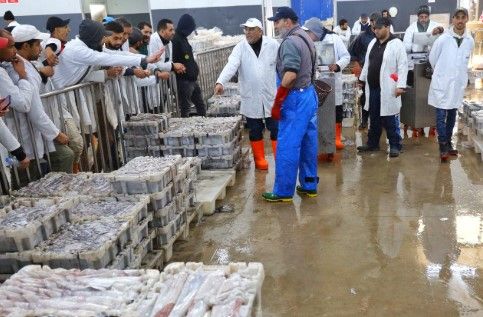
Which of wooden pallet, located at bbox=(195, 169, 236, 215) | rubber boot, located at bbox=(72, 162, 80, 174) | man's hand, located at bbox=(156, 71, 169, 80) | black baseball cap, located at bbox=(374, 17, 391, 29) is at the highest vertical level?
black baseball cap, located at bbox=(374, 17, 391, 29)

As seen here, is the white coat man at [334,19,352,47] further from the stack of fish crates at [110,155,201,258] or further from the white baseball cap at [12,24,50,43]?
the white baseball cap at [12,24,50,43]

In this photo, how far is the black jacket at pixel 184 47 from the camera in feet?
22.5

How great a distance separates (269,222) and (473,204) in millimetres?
2083

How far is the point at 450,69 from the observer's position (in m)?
5.86

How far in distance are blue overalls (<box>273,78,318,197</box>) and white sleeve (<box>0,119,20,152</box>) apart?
2.52 meters

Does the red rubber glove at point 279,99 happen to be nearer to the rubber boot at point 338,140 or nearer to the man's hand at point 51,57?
the man's hand at point 51,57

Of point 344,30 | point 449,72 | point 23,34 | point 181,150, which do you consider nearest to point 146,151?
point 181,150

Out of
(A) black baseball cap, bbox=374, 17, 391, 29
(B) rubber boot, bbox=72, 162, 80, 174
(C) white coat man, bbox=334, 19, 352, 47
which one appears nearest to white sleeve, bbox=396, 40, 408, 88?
(A) black baseball cap, bbox=374, 17, 391, 29

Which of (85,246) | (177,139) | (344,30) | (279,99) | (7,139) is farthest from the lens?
(344,30)

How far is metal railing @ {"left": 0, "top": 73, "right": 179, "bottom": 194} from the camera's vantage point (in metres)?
4.14

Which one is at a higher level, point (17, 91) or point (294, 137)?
point (17, 91)

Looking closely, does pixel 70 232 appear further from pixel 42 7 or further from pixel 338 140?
pixel 42 7

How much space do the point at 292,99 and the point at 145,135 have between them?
1846 mm

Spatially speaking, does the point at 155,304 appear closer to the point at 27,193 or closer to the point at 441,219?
the point at 27,193
